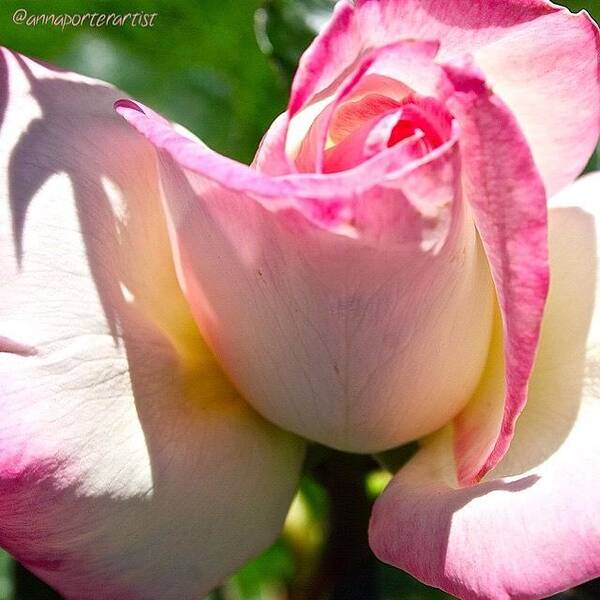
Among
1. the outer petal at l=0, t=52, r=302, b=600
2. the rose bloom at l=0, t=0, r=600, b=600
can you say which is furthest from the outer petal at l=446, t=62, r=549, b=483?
the outer petal at l=0, t=52, r=302, b=600

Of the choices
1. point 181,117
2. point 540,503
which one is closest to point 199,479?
point 540,503

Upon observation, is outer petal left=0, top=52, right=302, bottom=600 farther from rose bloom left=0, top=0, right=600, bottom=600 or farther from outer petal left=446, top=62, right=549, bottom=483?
outer petal left=446, top=62, right=549, bottom=483

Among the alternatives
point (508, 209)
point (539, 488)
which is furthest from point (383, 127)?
point (539, 488)

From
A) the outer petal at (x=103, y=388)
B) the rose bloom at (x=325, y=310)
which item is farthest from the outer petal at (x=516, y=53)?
the outer petal at (x=103, y=388)

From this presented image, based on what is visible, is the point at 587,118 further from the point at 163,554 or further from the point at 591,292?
the point at 163,554

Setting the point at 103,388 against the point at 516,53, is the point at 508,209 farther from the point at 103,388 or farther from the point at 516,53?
the point at 103,388

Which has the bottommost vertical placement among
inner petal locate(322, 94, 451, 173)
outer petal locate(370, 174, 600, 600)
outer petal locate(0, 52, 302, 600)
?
outer petal locate(370, 174, 600, 600)
